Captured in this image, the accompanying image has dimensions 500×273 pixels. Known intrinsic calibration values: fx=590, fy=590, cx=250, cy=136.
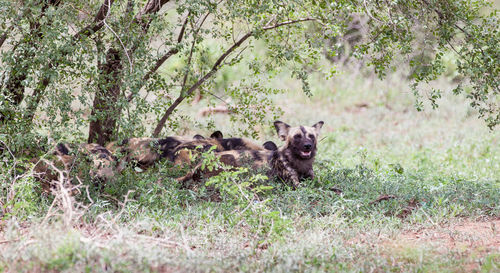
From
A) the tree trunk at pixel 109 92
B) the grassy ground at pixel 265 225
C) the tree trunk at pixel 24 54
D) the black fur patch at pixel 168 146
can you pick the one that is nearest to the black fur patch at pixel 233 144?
the black fur patch at pixel 168 146

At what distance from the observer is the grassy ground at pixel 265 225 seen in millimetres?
3578

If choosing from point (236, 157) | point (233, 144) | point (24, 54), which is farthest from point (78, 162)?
point (233, 144)

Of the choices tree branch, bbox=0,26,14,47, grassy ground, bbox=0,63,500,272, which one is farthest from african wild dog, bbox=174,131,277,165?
tree branch, bbox=0,26,14,47

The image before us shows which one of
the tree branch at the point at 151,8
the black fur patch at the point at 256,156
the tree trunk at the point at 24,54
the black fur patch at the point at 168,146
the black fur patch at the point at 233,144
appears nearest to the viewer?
the tree trunk at the point at 24,54

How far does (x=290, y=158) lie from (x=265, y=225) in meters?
2.42

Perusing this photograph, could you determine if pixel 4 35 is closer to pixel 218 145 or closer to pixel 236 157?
pixel 236 157

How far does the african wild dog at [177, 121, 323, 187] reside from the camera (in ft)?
22.4

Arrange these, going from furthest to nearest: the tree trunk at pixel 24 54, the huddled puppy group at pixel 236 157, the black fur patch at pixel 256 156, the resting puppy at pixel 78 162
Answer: the black fur patch at pixel 256 156 < the huddled puppy group at pixel 236 157 < the resting puppy at pixel 78 162 < the tree trunk at pixel 24 54

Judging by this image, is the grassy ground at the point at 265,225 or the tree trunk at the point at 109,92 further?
the tree trunk at the point at 109,92

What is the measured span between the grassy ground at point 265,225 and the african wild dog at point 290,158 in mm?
229

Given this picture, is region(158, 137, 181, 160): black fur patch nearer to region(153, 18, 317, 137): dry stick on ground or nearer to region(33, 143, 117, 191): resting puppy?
region(153, 18, 317, 137): dry stick on ground

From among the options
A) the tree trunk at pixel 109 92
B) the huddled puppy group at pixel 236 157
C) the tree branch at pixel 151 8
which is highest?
the tree branch at pixel 151 8

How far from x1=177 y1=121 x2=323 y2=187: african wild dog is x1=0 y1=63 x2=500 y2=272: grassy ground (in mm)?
Result: 229

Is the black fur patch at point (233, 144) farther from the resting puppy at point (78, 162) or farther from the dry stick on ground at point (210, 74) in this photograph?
the resting puppy at point (78, 162)
